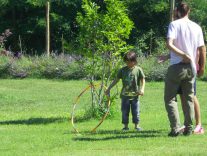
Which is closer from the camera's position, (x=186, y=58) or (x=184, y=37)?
(x=186, y=58)

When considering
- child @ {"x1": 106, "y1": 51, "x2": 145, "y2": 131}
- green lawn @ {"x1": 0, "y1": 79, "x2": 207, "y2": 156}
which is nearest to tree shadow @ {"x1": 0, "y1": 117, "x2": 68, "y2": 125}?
green lawn @ {"x1": 0, "y1": 79, "x2": 207, "y2": 156}

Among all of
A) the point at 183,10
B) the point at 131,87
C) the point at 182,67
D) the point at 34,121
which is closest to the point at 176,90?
the point at 182,67

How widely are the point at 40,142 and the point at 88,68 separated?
3.93 meters

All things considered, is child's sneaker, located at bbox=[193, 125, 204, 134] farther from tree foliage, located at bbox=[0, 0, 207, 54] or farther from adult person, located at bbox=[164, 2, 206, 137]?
tree foliage, located at bbox=[0, 0, 207, 54]

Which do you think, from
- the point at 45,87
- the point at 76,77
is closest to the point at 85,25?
the point at 45,87

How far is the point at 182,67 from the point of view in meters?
9.38

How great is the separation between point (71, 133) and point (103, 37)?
309cm

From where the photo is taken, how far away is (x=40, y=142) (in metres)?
9.63

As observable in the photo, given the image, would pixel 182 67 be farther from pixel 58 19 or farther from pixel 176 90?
pixel 58 19

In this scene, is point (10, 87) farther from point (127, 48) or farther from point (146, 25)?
point (146, 25)

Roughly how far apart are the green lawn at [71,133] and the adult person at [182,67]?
0.34 m

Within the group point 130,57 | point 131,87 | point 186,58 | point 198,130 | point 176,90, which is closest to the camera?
point 186,58

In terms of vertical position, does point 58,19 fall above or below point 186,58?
above

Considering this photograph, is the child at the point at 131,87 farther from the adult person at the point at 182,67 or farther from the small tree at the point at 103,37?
the adult person at the point at 182,67
